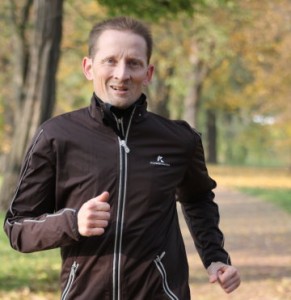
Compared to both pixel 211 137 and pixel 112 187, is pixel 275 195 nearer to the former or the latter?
pixel 112 187

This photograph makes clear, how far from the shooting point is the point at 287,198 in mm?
22219

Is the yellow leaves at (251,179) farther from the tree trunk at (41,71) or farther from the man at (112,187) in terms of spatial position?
the man at (112,187)

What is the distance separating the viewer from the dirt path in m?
8.33

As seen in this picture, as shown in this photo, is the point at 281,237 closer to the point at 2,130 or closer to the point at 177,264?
the point at 177,264

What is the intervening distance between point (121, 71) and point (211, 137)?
157 ft

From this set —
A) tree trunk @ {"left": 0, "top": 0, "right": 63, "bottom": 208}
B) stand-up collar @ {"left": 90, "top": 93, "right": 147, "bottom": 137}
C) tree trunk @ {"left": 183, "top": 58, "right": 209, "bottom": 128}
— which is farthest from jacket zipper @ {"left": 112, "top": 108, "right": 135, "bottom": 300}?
tree trunk @ {"left": 183, "top": 58, "right": 209, "bottom": 128}

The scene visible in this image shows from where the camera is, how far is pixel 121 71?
312 centimetres

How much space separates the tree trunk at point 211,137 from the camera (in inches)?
1992

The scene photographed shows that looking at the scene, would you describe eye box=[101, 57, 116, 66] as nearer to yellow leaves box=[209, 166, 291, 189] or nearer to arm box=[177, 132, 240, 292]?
arm box=[177, 132, 240, 292]

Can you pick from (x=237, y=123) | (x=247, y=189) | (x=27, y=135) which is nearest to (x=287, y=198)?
(x=247, y=189)

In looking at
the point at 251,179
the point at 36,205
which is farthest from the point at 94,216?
the point at 251,179

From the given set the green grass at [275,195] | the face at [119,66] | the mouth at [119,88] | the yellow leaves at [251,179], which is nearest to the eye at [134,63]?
the face at [119,66]

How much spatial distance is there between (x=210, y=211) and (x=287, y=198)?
19.1 m

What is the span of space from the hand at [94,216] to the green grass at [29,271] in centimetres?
522
